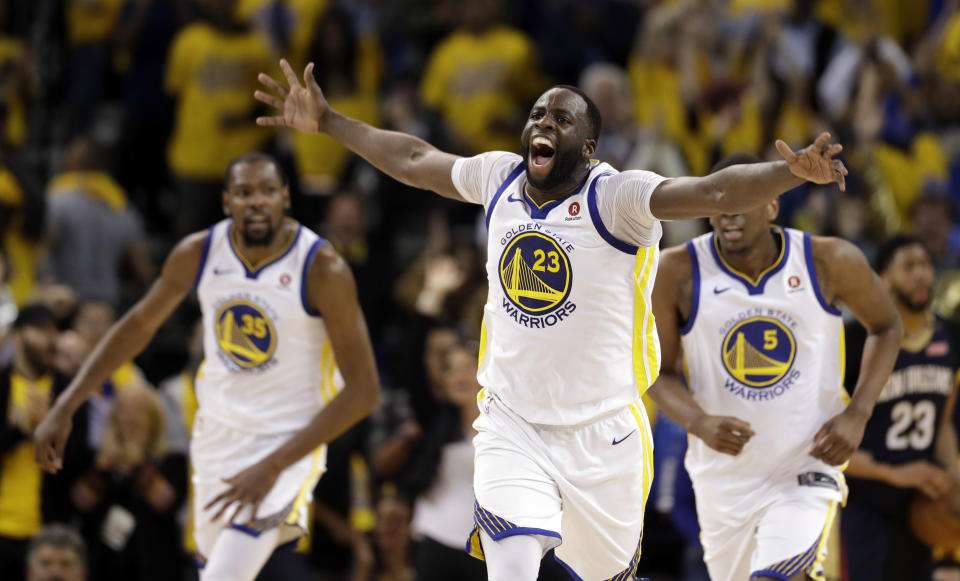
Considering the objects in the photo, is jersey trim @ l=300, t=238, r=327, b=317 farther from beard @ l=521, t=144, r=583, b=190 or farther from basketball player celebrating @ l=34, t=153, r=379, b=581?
beard @ l=521, t=144, r=583, b=190

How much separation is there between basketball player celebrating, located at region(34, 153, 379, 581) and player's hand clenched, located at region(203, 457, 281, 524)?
0.6 inches

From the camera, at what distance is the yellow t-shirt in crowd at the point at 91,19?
13453 mm

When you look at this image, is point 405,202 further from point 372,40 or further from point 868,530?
point 868,530

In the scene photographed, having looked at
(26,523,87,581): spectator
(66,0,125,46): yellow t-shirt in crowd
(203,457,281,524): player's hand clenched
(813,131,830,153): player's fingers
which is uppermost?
(66,0,125,46): yellow t-shirt in crowd

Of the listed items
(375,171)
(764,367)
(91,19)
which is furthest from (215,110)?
(764,367)

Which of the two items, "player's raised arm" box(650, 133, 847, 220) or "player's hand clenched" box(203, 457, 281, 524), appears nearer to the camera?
"player's raised arm" box(650, 133, 847, 220)

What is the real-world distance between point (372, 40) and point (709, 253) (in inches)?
261

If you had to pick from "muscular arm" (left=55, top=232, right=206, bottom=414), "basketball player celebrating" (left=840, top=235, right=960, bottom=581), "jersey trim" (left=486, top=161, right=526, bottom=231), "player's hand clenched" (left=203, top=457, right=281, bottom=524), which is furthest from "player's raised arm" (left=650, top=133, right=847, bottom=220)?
"muscular arm" (left=55, top=232, right=206, bottom=414)

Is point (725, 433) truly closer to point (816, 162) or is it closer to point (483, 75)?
point (816, 162)

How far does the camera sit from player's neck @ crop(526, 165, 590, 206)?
5.86 m

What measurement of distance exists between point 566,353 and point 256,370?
6.71ft

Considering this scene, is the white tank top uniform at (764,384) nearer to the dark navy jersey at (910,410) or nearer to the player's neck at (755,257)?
the player's neck at (755,257)

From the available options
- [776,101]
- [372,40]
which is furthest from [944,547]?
[372,40]

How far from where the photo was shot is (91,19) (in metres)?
13.5
